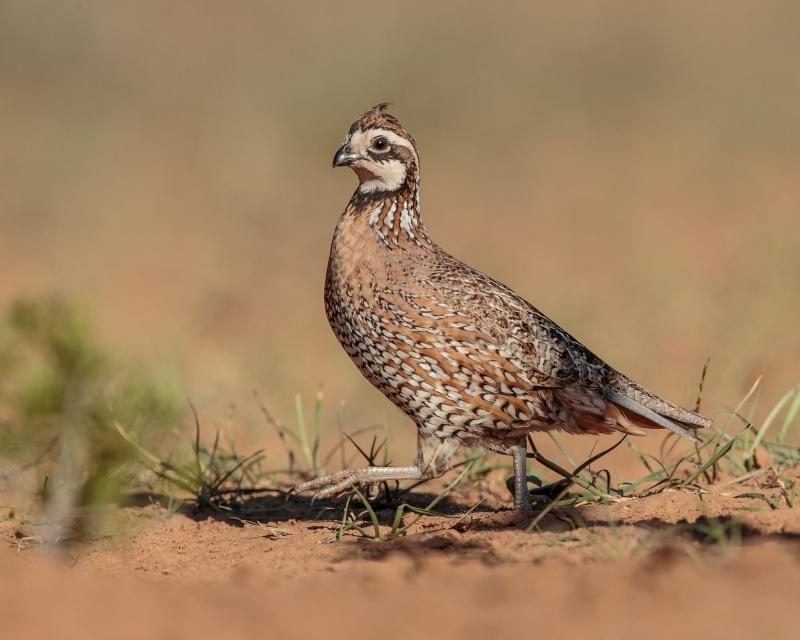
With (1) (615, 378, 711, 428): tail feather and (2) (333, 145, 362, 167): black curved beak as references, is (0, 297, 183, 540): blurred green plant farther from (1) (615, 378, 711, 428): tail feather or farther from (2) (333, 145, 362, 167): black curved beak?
(1) (615, 378, 711, 428): tail feather

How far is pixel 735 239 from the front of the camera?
12.8 metres

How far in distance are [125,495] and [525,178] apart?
11.3 meters

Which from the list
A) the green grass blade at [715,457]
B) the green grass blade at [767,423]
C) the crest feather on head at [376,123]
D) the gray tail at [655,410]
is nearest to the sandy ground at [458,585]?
the green grass blade at [715,457]

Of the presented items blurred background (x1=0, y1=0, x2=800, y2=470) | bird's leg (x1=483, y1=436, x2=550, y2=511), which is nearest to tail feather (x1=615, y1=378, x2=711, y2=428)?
bird's leg (x1=483, y1=436, x2=550, y2=511)

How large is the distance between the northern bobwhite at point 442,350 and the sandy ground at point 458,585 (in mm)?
606

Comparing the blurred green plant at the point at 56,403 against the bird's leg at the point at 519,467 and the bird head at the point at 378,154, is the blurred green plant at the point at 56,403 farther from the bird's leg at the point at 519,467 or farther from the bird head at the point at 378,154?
the bird's leg at the point at 519,467

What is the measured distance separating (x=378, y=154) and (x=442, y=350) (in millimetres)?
1267

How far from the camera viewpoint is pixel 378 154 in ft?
18.8

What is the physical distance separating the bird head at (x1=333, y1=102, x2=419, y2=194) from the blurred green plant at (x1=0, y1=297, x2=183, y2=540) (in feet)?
5.82

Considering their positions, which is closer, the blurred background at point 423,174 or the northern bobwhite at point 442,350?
the northern bobwhite at point 442,350

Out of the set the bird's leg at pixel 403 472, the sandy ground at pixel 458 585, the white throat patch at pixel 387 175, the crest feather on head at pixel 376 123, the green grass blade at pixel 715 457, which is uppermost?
the crest feather on head at pixel 376 123

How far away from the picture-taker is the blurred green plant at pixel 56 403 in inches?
226

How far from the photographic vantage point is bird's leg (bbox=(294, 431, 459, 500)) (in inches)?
213

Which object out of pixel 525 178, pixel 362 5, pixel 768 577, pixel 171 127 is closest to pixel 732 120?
pixel 525 178
